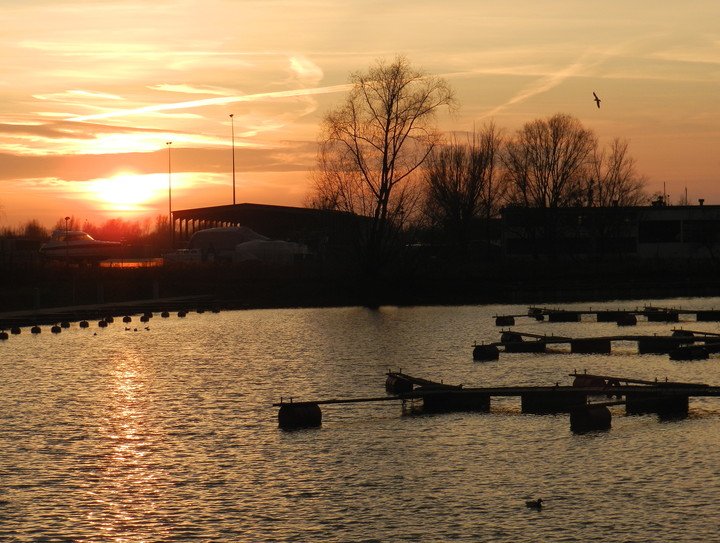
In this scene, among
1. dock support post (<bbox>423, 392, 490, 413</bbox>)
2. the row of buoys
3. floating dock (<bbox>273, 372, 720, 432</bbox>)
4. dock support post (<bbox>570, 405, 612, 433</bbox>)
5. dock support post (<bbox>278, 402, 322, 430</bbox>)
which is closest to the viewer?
dock support post (<bbox>570, 405, 612, 433</bbox>)

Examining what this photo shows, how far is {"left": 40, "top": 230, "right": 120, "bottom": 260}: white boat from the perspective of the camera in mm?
108312

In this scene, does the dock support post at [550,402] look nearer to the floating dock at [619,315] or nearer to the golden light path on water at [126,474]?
the golden light path on water at [126,474]

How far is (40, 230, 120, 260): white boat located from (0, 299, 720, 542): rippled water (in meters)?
69.9

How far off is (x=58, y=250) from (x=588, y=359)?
78.4m

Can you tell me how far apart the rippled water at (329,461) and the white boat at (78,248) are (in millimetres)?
69883

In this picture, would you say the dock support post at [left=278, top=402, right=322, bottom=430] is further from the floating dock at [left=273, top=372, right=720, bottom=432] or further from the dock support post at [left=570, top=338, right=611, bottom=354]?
the dock support post at [left=570, top=338, right=611, bottom=354]

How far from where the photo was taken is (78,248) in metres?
109

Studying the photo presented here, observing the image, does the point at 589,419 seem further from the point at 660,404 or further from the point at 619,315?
the point at 619,315

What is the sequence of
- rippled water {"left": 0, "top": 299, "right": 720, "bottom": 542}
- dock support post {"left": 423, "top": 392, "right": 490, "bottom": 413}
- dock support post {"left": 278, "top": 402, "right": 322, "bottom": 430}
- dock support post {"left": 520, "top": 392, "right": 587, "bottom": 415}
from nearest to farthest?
rippled water {"left": 0, "top": 299, "right": 720, "bottom": 542}, dock support post {"left": 278, "top": 402, "right": 322, "bottom": 430}, dock support post {"left": 520, "top": 392, "right": 587, "bottom": 415}, dock support post {"left": 423, "top": 392, "right": 490, "bottom": 413}

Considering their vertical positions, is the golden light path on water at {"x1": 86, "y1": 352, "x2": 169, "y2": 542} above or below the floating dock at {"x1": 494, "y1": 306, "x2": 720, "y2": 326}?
below

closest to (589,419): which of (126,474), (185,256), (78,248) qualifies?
(126,474)

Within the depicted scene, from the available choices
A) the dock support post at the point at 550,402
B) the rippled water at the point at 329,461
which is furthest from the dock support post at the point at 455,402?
the dock support post at the point at 550,402

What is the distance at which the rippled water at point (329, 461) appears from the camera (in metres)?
17.9

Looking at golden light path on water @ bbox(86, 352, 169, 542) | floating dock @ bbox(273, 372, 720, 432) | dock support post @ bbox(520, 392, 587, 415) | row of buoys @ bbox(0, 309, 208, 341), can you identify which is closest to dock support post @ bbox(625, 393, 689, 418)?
floating dock @ bbox(273, 372, 720, 432)
